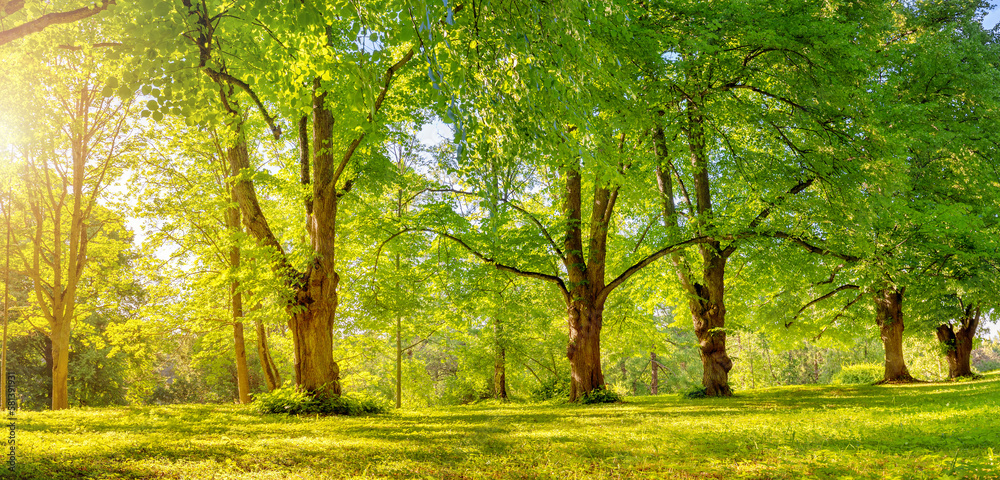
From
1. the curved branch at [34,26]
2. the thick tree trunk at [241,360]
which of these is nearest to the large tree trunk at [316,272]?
the curved branch at [34,26]

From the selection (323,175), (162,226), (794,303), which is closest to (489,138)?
(323,175)

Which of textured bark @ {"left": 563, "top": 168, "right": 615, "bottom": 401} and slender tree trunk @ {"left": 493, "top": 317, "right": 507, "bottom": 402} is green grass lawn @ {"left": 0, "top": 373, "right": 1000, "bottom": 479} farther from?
slender tree trunk @ {"left": 493, "top": 317, "right": 507, "bottom": 402}

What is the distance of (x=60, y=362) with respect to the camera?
50.4 feet

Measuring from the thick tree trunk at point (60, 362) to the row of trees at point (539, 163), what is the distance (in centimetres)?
8

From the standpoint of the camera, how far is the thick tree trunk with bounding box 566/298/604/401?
15055 mm

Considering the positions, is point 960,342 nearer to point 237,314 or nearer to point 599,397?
point 599,397

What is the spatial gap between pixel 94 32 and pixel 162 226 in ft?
28.8

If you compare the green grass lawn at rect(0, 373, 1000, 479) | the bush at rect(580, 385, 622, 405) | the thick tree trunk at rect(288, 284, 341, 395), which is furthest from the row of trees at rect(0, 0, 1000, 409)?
the green grass lawn at rect(0, 373, 1000, 479)

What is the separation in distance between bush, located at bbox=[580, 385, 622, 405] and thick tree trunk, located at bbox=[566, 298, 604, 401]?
0.16m

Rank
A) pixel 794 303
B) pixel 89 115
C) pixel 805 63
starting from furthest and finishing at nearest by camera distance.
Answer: pixel 794 303 → pixel 89 115 → pixel 805 63

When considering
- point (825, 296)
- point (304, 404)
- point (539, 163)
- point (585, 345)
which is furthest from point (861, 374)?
point (304, 404)

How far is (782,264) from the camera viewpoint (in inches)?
587

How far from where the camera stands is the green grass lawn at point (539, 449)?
14.6 ft

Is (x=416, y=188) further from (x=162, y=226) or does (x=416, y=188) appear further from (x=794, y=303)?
(x=794, y=303)
